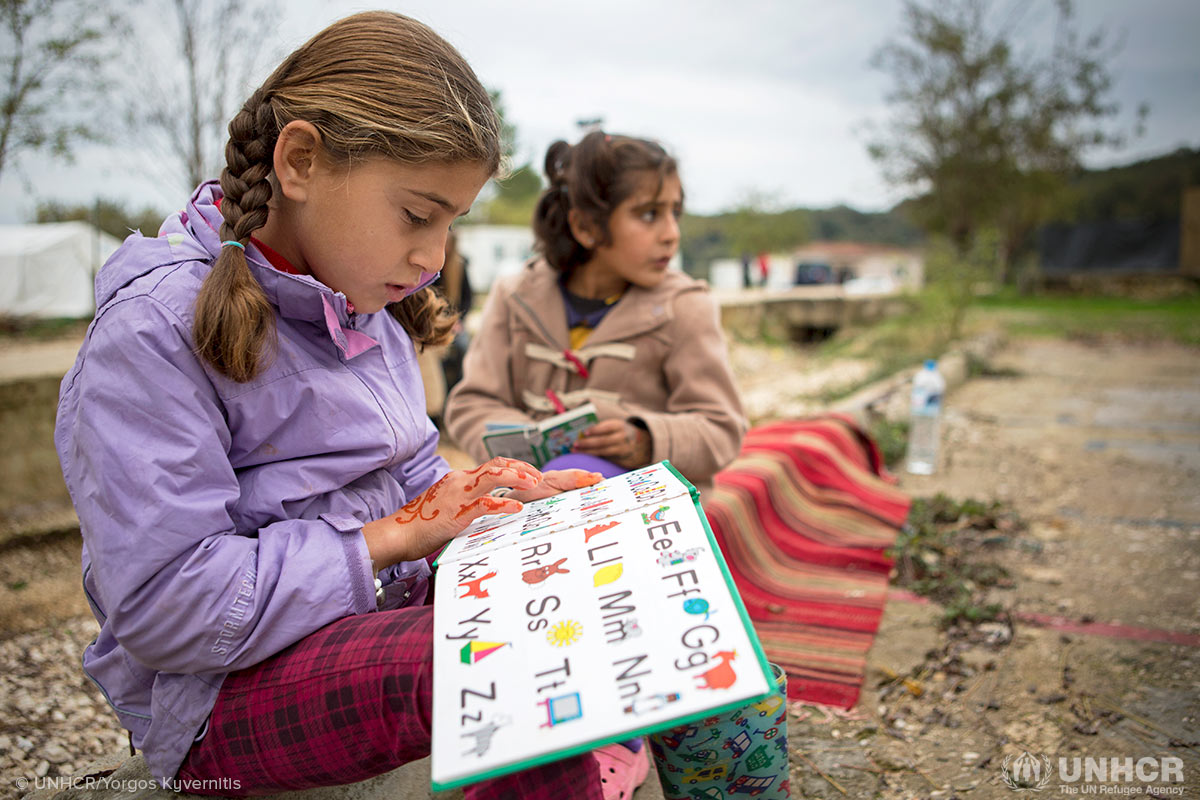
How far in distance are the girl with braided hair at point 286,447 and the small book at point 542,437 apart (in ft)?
2.02

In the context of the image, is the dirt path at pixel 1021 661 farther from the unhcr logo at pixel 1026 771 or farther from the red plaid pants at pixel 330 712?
the red plaid pants at pixel 330 712

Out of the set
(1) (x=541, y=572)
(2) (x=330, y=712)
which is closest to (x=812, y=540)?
(1) (x=541, y=572)

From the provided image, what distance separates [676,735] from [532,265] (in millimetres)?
1708

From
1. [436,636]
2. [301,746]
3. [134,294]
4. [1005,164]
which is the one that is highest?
[1005,164]

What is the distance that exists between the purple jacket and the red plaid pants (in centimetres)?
3

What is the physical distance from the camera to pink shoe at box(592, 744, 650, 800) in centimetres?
154

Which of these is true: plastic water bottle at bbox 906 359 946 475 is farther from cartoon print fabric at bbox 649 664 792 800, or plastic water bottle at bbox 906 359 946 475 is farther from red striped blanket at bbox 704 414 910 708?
cartoon print fabric at bbox 649 664 792 800

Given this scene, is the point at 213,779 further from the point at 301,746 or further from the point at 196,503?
the point at 196,503

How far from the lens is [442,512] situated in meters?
1.29

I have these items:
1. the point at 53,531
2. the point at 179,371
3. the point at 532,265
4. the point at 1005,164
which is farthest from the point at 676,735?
the point at 1005,164

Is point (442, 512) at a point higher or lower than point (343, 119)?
lower

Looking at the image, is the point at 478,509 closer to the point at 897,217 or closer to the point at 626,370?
the point at 626,370

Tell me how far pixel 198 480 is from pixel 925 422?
413 centimetres

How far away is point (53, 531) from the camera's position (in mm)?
3586
